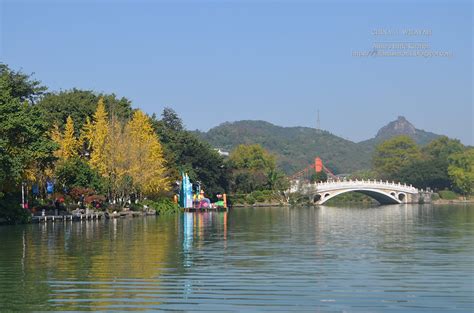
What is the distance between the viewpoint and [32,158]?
39844mm

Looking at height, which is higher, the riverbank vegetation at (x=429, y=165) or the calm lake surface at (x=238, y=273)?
the riverbank vegetation at (x=429, y=165)

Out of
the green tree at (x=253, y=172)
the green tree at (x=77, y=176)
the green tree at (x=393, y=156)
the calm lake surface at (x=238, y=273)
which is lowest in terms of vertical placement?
the calm lake surface at (x=238, y=273)

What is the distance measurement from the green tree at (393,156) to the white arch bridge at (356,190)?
22.9m

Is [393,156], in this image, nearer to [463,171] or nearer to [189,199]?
[463,171]

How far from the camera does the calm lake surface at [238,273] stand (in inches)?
609

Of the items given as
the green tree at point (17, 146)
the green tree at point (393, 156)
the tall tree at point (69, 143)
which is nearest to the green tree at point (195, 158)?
the tall tree at point (69, 143)

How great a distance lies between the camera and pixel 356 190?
10094 cm

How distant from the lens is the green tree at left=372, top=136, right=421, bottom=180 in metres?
133

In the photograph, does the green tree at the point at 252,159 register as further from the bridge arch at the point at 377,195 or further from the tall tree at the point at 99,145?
the tall tree at the point at 99,145

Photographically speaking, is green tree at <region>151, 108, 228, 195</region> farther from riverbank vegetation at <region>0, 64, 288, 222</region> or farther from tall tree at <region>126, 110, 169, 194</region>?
tall tree at <region>126, 110, 169, 194</region>

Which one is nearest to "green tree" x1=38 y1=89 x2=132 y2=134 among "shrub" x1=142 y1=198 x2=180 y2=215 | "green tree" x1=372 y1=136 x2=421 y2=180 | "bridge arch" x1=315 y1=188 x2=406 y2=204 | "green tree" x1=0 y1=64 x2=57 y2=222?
"shrub" x1=142 y1=198 x2=180 y2=215

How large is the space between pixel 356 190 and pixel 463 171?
2229 cm

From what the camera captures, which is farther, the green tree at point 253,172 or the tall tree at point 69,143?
the green tree at point 253,172

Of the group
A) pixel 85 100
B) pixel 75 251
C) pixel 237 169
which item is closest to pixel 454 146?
pixel 237 169
